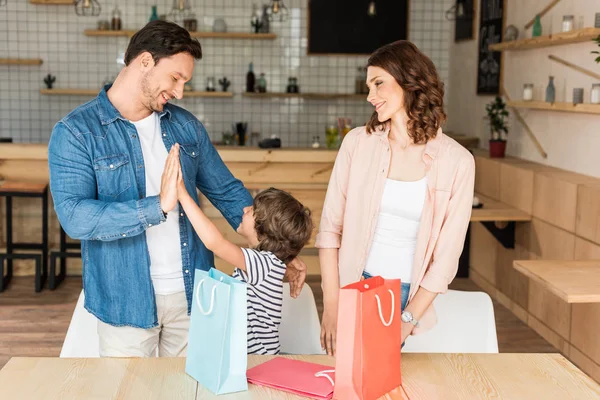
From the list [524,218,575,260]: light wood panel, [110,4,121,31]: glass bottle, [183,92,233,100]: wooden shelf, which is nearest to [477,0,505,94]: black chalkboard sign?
[524,218,575,260]: light wood panel

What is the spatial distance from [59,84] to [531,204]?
16.3 feet

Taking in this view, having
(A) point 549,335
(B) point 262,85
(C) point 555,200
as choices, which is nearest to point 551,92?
(C) point 555,200

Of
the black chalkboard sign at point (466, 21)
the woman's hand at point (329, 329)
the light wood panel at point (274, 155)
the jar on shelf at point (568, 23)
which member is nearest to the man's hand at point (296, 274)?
the woman's hand at point (329, 329)

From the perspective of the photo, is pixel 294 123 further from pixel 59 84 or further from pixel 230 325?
pixel 230 325

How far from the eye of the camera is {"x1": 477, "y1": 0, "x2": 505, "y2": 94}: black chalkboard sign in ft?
19.7

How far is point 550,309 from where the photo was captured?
4.46 meters

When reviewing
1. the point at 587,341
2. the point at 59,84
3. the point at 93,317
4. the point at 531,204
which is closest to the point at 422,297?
the point at 93,317

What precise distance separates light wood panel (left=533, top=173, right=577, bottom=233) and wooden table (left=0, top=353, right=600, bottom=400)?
2.41 m

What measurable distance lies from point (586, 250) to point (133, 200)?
2.83 meters

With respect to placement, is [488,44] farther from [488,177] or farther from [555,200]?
[555,200]

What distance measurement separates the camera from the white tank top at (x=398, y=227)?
2.20 meters

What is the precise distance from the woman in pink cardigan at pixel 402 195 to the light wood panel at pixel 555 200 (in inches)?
88.5

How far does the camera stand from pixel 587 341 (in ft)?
13.2

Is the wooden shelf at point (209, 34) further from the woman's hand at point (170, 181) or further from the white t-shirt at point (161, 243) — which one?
the woman's hand at point (170, 181)
